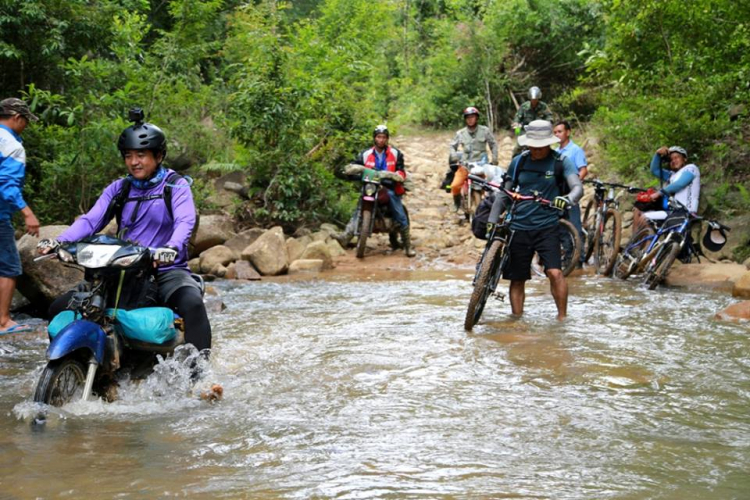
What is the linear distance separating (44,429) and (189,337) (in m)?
1.03

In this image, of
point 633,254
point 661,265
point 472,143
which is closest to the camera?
point 661,265

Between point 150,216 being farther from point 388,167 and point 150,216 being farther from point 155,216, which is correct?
point 388,167

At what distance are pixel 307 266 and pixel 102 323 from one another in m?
8.10

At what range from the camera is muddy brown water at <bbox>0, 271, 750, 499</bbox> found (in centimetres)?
378

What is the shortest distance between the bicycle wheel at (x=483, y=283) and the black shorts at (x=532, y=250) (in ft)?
0.78

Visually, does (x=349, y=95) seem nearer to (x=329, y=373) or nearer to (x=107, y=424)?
(x=329, y=373)

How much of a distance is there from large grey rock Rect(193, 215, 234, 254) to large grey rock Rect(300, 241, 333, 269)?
146 cm

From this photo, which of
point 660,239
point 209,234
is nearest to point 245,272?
point 209,234

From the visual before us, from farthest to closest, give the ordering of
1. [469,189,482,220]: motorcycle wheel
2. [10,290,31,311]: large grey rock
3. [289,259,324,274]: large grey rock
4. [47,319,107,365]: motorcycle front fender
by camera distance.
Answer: [469,189,482,220]: motorcycle wheel, [289,259,324,274]: large grey rock, [10,290,31,311]: large grey rock, [47,319,107,365]: motorcycle front fender

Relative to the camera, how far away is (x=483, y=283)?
7.66 metres

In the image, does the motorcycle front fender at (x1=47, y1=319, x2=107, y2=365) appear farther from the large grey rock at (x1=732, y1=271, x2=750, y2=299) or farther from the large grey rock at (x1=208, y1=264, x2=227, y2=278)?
the large grey rock at (x1=208, y1=264, x2=227, y2=278)

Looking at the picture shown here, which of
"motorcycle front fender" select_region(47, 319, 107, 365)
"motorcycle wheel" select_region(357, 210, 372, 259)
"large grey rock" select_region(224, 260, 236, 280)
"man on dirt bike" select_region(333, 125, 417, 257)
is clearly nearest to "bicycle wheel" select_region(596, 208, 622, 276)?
"man on dirt bike" select_region(333, 125, 417, 257)

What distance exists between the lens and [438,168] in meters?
21.7

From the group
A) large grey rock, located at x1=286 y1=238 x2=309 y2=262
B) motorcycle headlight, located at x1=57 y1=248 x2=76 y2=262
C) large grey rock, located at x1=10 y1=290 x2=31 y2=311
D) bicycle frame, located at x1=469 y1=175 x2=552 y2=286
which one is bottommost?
large grey rock, located at x1=10 y1=290 x2=31 y2=311
